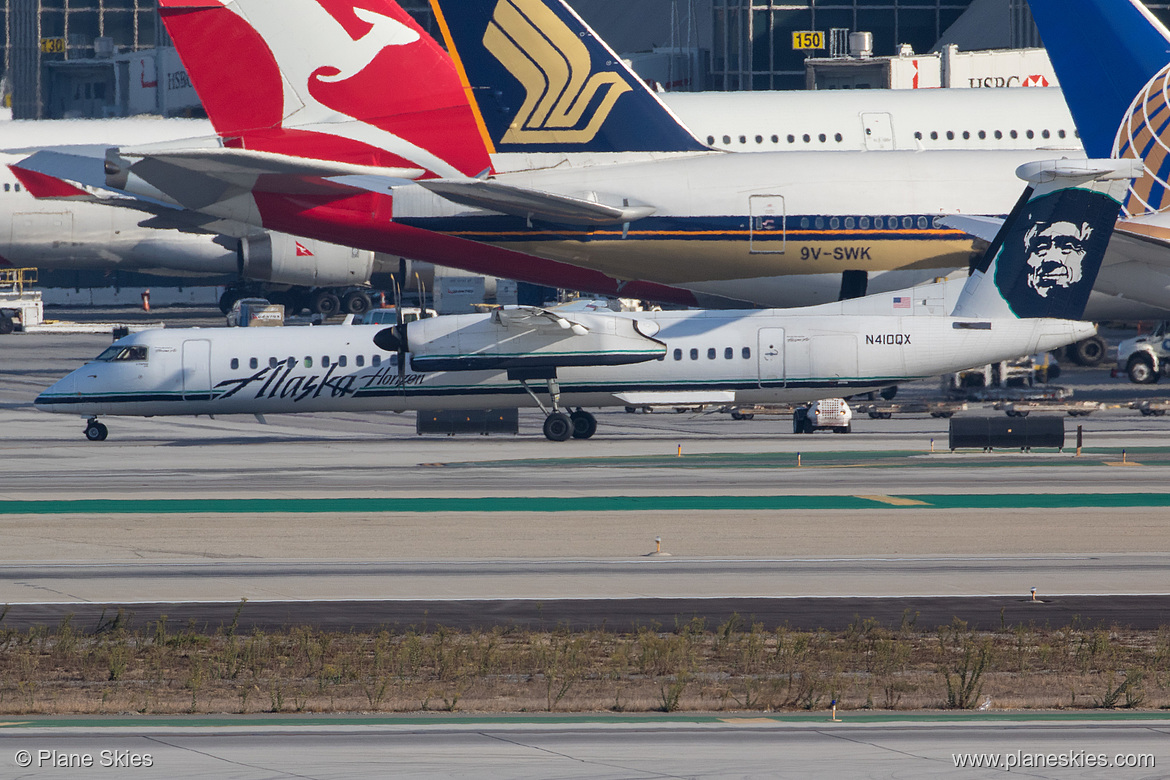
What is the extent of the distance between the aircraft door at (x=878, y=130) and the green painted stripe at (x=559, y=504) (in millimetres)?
21985

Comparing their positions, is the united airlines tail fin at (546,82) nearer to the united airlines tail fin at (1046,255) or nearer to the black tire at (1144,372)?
the united airlines tail fin at (1046,255)

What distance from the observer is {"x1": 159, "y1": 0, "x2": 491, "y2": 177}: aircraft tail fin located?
128 ft

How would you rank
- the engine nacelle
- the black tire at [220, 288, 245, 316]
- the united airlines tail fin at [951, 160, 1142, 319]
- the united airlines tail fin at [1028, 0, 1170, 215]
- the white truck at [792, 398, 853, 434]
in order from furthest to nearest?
1. the black tire at [220, 288, 245, 316]
2. the engine nacelle
3. the white truck at [792, 398, 853, 434]
4. the united airlines tail fin at [951, 160, 1142, 319]
5. the united airlines tail fin at [1028, 0, 1170, 215]

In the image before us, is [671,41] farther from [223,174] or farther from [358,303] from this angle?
[223,174]

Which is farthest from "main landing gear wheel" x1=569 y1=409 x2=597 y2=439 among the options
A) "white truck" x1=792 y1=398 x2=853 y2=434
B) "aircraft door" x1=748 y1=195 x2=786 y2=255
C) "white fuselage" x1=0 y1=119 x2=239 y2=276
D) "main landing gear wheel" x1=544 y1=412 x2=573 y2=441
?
"white fuselage" x1=0 y1=119 x2=239 y2=276

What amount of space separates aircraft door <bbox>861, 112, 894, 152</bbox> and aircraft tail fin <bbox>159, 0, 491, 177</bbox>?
1654 centimetres

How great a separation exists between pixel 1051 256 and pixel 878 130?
12.5 m

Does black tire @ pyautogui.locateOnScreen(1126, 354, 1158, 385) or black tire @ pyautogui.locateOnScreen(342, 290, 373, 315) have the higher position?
black tire @ pyautogui.locateOnScreen(342, 290, 373, 315)

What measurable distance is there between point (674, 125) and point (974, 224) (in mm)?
8871

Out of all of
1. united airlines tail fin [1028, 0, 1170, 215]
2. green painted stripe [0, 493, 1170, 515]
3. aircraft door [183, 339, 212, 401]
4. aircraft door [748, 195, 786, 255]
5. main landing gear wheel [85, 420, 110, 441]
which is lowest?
green painted stripe [0, 493, 1170, 515]

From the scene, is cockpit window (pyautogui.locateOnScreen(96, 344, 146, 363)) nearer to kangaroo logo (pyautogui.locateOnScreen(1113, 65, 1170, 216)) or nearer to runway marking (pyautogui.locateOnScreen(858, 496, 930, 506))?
runway marking (pyautogui.locateOnScreen(858, 496, 930, 506))

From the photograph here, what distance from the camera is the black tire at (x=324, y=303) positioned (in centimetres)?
6762

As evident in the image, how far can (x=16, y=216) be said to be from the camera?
65.6m

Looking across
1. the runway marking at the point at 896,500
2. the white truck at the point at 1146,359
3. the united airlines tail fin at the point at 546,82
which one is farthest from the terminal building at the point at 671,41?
the runway marking at the point at 896,500
